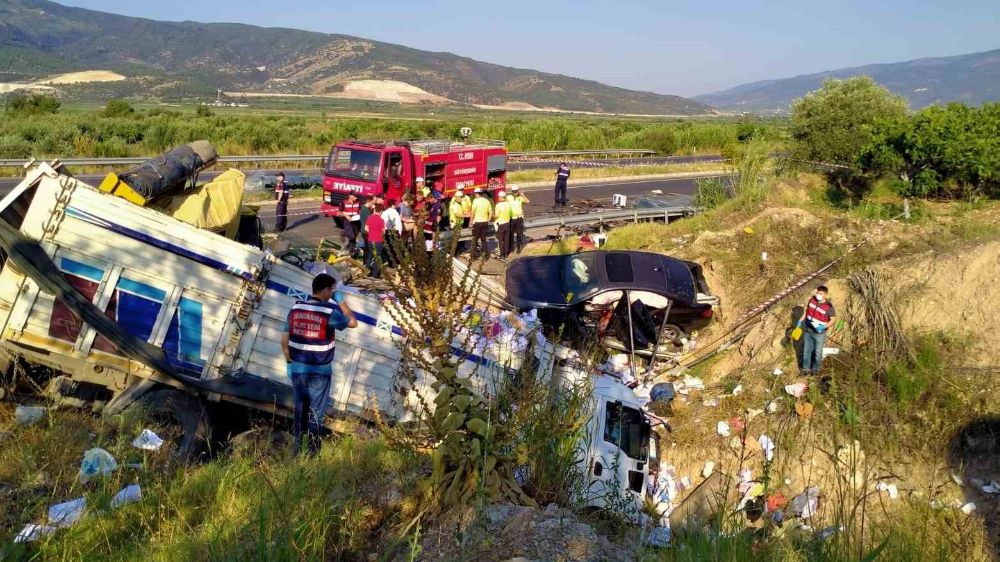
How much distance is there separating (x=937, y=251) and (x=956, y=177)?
651 centimetres

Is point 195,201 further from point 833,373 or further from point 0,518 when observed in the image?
point 833,373

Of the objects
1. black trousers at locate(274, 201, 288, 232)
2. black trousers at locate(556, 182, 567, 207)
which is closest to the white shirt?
black trousers at locate(274, 201, 288, 232)

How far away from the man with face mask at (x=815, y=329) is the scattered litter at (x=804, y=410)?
70 cm

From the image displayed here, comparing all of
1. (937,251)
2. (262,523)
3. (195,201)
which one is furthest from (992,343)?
(195,201)

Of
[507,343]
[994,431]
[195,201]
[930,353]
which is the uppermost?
[195,201]

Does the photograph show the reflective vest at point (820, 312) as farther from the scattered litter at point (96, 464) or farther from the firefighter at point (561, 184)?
the firefighter at point (561, 184)

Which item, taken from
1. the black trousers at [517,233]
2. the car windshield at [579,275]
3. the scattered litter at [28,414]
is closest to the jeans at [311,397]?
the scattered litter at [28,414]

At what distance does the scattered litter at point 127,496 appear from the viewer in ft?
11.8

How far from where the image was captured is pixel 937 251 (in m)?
9.97

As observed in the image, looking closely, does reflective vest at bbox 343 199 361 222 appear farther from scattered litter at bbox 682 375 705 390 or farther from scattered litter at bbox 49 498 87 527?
scattered litter at bbox 49 498 87 527

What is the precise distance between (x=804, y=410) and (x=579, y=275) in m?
3.56

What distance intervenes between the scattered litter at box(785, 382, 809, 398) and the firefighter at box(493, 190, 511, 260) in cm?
748

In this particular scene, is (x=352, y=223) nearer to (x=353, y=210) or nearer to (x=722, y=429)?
(x=353, y=210)

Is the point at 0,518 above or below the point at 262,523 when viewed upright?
below
